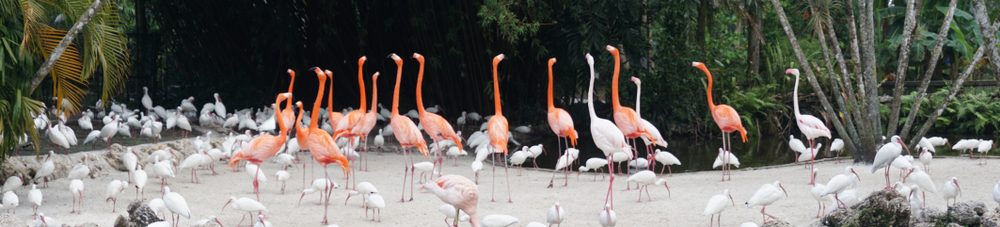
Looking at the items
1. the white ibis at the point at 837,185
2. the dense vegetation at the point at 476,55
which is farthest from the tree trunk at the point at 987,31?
the dense vegetation at the point at 476,55

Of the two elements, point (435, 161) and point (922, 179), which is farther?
point (435, 161)

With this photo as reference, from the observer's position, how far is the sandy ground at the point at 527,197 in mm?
5770

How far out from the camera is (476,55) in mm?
12648

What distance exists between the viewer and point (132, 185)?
7164 mm

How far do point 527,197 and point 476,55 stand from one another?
5.91 metres

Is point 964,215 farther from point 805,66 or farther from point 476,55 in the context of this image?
point 476,55

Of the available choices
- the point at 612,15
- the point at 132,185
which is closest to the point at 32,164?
the point at 132,185

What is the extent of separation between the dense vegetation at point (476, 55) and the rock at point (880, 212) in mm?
6179

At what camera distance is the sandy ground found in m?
5.77

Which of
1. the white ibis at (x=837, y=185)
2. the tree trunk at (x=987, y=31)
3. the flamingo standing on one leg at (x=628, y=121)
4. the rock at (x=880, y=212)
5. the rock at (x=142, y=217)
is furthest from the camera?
the flamingo standing on one leg at (x=628, y=121)

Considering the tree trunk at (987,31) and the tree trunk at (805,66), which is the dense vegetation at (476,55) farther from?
the tree trunk at (987,31)

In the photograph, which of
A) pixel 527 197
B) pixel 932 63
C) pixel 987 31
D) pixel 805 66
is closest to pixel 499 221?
pixel 527 197

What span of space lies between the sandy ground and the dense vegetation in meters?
3.47

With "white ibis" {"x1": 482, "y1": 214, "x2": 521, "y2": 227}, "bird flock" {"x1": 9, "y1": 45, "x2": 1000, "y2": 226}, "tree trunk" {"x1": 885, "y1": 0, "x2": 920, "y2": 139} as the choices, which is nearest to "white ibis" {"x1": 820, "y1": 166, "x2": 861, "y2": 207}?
"bird flock" {"x1": 9, "y1": 45, "x2": 1000, "y2": 226}
